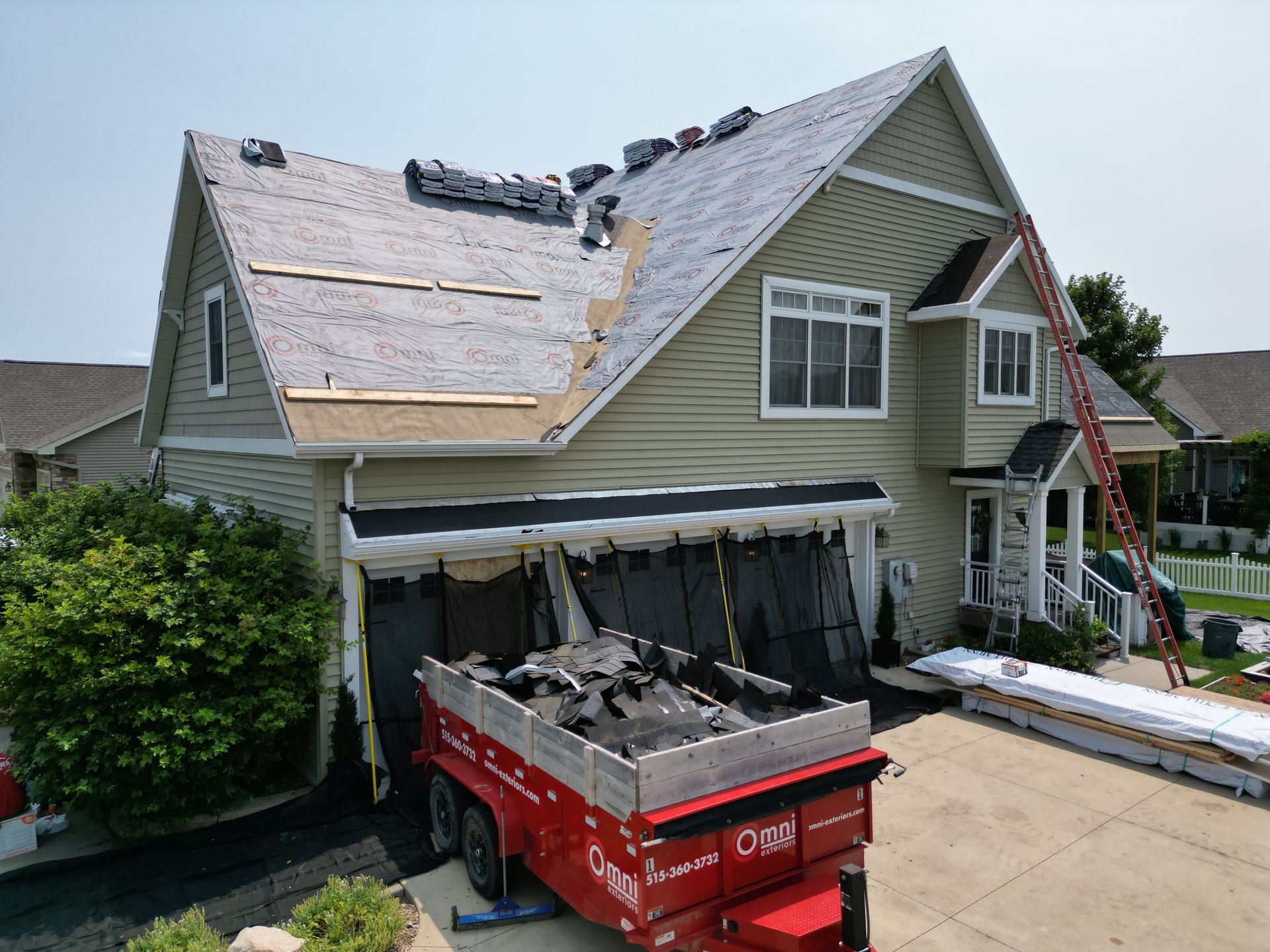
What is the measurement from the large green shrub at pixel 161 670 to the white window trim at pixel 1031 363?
1065cm

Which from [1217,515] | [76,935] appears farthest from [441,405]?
[1217,515]

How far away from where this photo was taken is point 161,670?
7.20 meters

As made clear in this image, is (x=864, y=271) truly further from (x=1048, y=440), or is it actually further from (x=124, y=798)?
(x=124, y=798)

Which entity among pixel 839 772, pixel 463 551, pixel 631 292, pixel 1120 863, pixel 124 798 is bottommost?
pixel 1120 863

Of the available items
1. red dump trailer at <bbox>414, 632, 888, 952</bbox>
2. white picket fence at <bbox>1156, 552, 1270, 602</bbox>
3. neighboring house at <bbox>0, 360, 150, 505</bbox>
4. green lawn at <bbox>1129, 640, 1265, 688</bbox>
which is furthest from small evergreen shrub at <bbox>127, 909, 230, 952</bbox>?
neighboring house at <bbox>0, 360, 150, 505</bbox>

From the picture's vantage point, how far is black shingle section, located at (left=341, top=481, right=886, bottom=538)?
336 inches

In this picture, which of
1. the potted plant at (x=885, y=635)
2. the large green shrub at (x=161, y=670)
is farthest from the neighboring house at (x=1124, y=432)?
the large green shrub at (x=161, y=670)

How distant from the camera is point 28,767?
7.32m

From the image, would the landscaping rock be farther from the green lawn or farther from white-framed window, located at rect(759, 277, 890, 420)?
the green lawn

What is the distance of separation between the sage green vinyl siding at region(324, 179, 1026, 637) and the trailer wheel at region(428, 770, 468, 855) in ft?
8.36

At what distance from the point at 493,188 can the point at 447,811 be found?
9.95m

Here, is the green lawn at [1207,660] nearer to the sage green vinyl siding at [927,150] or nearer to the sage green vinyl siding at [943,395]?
the sage green vinyl siding at [943,395]

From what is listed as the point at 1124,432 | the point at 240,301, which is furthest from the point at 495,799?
the point at 1124,432

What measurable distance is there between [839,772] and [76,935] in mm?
5811
